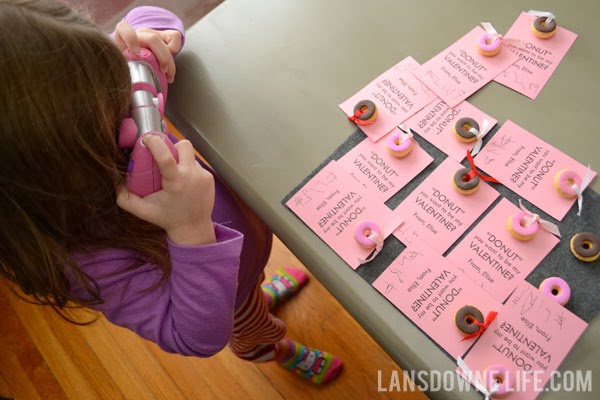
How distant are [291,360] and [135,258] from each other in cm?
61

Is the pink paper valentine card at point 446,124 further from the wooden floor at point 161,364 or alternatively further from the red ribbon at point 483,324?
the wooden floor at point 161,364

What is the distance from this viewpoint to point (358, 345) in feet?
3.81

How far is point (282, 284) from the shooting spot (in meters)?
1.22

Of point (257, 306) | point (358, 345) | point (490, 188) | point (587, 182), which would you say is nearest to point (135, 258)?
point (257, 306)

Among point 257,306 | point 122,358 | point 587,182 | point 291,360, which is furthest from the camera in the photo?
point 122,358

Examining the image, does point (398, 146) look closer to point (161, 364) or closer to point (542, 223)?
point (542, 223)

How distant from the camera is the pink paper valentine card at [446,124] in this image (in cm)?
61

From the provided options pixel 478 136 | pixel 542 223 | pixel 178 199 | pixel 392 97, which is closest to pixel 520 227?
pixel 542 223

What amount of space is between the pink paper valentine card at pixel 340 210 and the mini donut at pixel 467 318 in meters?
0.12

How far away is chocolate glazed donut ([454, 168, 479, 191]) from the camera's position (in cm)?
58

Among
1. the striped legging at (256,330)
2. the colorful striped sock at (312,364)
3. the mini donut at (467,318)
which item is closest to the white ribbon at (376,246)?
the mini donut at (467,318)

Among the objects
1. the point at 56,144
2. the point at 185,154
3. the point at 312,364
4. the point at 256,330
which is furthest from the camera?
the point at 312,364

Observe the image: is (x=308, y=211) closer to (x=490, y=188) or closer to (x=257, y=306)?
(x=490, y=188)

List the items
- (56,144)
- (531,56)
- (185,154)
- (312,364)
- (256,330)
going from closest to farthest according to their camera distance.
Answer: (56,144)
(185,154)
(531,56)
(256,330)
(312,364)
